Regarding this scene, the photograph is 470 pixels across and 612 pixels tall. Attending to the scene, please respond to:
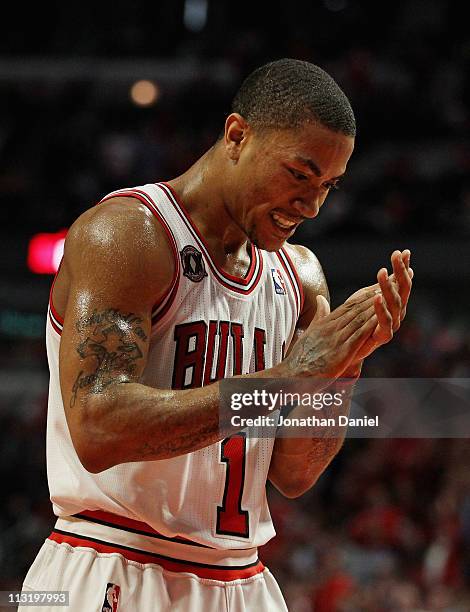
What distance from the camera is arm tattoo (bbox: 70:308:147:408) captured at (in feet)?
8.23

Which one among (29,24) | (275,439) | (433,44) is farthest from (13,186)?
(275,439)

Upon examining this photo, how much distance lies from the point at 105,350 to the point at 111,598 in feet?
2.41

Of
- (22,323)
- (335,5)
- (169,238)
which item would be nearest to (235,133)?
(169,238)

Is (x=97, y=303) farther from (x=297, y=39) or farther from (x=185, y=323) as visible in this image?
(x=297, y=39)

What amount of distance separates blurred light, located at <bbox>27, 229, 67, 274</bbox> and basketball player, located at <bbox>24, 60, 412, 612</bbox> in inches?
248

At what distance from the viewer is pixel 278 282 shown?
10.6 ft

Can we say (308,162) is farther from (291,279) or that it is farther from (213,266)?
(291,279)

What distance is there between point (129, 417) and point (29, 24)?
12.6m

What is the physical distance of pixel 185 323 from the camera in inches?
110

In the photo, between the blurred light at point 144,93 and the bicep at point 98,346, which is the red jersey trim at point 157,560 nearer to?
the bicep at point 98,346

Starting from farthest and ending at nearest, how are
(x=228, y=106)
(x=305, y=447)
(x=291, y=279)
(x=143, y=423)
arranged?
(x=228, y=106) < (x=291, y=279) < (x=305, y=447) < (x=143, y=423)

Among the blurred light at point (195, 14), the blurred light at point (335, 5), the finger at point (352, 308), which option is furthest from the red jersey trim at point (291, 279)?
the blurred light at point (195, 14)

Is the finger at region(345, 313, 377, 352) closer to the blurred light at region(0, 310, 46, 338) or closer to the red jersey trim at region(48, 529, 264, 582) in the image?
the red jersey trim at region(48, 529, 264, 582)

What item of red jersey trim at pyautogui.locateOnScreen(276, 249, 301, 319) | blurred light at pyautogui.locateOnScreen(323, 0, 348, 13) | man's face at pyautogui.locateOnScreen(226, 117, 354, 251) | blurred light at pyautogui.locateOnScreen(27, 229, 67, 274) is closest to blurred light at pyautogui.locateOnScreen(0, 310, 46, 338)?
blurred light at pyautogui.locateOnScreen(27, 229, 67, 274)
